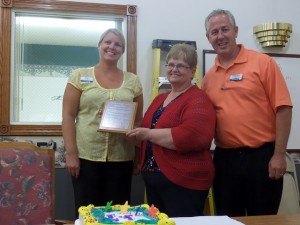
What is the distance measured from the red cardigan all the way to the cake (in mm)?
508

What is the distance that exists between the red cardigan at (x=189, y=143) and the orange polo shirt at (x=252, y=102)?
0.13m

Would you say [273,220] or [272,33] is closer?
[273,220]

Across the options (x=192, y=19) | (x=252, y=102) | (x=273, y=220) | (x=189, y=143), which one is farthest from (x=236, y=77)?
(x=192, y=19)

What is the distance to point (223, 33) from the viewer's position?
1894mm

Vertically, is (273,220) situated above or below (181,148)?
below

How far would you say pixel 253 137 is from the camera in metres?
1.80

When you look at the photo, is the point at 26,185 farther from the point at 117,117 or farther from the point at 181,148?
the point at 181,148

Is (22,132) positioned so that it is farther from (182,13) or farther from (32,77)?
(182,13)

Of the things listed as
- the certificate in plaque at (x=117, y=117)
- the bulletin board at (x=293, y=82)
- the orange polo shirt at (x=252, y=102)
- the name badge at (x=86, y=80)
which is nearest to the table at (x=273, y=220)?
the orange polo shirt at (x=252, y=102)

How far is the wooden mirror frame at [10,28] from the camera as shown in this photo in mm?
2668

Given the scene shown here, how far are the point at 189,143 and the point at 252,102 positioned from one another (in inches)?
16.1

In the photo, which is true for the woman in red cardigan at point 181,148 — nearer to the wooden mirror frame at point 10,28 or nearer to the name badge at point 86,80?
the name badge at point 86,80

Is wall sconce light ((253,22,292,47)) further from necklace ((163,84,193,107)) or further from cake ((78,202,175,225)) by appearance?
cake ((78,202,175,225))

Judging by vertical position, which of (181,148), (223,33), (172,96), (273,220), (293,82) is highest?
(223,33)
